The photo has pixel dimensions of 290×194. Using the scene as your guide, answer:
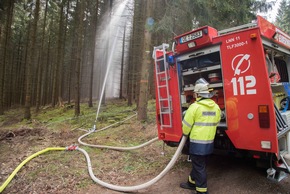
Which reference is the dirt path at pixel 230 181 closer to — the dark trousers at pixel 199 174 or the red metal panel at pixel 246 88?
the dark trousers at pixel 199 174

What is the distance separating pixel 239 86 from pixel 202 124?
2.88ft

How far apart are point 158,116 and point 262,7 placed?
573 inches

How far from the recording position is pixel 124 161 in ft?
18.4

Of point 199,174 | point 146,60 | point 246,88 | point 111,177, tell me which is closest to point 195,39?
point 246,88

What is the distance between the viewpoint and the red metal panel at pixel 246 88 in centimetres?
334

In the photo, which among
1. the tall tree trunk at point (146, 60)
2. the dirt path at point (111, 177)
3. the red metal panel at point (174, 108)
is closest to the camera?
the dirt path at point (111, 177)

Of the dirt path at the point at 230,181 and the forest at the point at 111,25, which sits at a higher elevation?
the forest at the point at 111,25

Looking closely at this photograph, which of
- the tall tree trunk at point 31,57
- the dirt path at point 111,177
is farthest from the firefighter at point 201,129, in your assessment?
the tall tree trunk at point 31,57

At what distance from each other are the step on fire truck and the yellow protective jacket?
369 mm

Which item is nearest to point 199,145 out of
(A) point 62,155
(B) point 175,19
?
(A) point 62,155

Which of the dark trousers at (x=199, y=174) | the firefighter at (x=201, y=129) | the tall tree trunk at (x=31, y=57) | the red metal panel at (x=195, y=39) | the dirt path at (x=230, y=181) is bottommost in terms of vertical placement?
the dirt path at (x=230, y=181)

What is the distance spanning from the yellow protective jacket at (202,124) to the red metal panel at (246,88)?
369mm

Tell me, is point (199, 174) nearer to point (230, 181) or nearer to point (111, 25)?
point (230, 181)

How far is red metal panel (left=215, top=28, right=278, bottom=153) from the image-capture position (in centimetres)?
334
